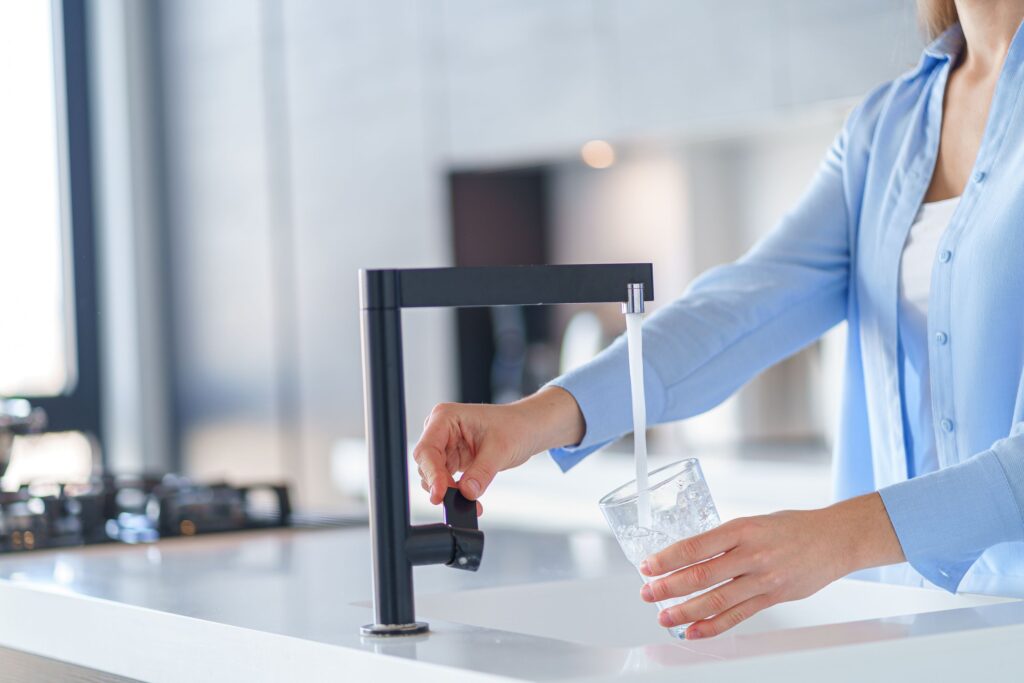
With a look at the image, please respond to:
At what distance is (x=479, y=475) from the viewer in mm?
1040

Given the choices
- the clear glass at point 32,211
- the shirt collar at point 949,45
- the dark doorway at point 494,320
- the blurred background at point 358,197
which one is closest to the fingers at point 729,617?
the shirt collar at point 949,45

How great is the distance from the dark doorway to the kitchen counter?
2.41 metres

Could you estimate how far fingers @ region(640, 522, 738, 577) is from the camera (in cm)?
85

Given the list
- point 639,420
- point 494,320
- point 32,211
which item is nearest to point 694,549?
point 639,420

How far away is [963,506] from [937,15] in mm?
602

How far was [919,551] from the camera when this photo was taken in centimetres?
95

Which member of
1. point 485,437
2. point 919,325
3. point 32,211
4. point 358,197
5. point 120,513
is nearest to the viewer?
point 485,437

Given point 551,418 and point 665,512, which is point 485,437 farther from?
point 665,512

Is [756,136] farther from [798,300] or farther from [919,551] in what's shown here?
[919,551]

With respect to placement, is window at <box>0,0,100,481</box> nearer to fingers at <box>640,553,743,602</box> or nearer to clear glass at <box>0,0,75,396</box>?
clear glass at <box>0,0,75,396</box>

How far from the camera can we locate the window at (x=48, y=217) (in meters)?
5.05

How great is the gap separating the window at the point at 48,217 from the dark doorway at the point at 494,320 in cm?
172

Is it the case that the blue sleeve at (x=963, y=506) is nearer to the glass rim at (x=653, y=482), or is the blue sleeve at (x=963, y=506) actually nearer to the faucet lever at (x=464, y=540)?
the glass rim at (x=653, y=482)

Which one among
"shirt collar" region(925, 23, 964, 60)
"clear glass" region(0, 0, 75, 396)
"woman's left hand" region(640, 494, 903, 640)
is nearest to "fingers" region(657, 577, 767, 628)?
"woman's left hand" region(640, 494, 903, 640)
